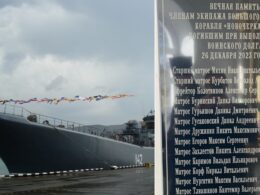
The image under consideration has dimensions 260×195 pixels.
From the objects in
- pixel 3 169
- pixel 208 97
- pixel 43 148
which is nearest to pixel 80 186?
pixel 3 169

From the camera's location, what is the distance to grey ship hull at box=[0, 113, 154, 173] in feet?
111

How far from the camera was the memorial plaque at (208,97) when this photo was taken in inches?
159

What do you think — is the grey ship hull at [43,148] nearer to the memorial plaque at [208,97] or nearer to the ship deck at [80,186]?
the ship deck at [80,186]

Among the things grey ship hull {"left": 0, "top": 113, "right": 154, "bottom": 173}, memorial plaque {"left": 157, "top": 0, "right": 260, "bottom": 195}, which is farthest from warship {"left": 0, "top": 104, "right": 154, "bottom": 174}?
memorial plaque {"left": 157, "top": 0, "right": 260, "bottom": 195}

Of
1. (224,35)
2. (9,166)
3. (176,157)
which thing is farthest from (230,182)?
(9,166)

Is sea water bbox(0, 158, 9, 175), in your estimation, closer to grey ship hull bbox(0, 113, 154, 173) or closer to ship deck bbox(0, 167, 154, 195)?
grey ship hull bbox(0, 113, 154, 173)

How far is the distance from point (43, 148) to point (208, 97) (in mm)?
32576

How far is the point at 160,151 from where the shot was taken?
4055 mm

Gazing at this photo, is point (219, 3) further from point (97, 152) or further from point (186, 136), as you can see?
point (97, 152)

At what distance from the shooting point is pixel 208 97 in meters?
4.08

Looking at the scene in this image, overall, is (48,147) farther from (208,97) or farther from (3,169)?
(208,97)

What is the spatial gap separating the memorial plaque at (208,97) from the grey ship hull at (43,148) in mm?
30493

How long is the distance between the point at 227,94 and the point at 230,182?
2.49 feet

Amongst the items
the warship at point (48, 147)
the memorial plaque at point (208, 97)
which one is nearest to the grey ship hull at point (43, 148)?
the warship at point (48, 147)
